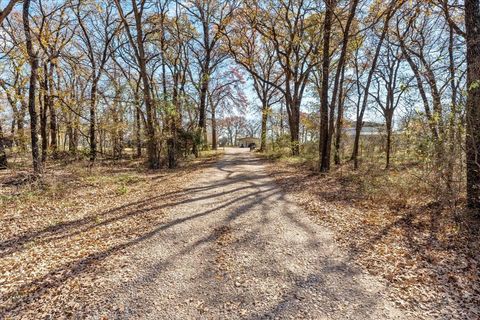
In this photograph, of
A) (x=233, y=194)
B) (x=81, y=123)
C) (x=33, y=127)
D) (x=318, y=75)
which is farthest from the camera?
(x=318, y=75)

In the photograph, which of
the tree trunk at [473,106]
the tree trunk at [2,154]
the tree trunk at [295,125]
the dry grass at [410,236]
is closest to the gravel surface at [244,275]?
the dry grass at [410,236]

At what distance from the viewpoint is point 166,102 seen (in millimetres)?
11406

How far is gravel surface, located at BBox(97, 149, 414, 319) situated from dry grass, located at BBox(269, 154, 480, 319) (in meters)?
0.32

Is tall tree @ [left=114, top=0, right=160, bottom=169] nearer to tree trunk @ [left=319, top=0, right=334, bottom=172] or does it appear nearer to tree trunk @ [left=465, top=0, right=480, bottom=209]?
tree trunk @ [left=319, top=0, right=334, bottom=172]

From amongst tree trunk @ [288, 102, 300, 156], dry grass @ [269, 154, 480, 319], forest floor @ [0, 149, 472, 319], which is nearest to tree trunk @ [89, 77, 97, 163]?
forest floor @ [0, 149, 472, 319]

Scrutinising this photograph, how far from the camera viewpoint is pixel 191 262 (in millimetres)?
3613

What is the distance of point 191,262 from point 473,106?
5.36 meters

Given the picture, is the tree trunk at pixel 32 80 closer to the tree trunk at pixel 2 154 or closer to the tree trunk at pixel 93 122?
the tree trunk at pixel 93 122

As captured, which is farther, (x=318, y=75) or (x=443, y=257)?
(x=318, y=75)

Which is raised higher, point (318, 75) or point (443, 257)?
point (318, 75)

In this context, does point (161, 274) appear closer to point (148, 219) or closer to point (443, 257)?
point (148, 219)

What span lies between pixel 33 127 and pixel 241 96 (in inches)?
676

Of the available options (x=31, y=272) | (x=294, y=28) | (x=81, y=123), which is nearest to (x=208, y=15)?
(x=294, y=28)

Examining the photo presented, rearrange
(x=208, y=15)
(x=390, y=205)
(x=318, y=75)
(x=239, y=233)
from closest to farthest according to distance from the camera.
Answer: (x=239, y=233), (x=390, y=205), (x=208, y=15), (x=318, y=75)
